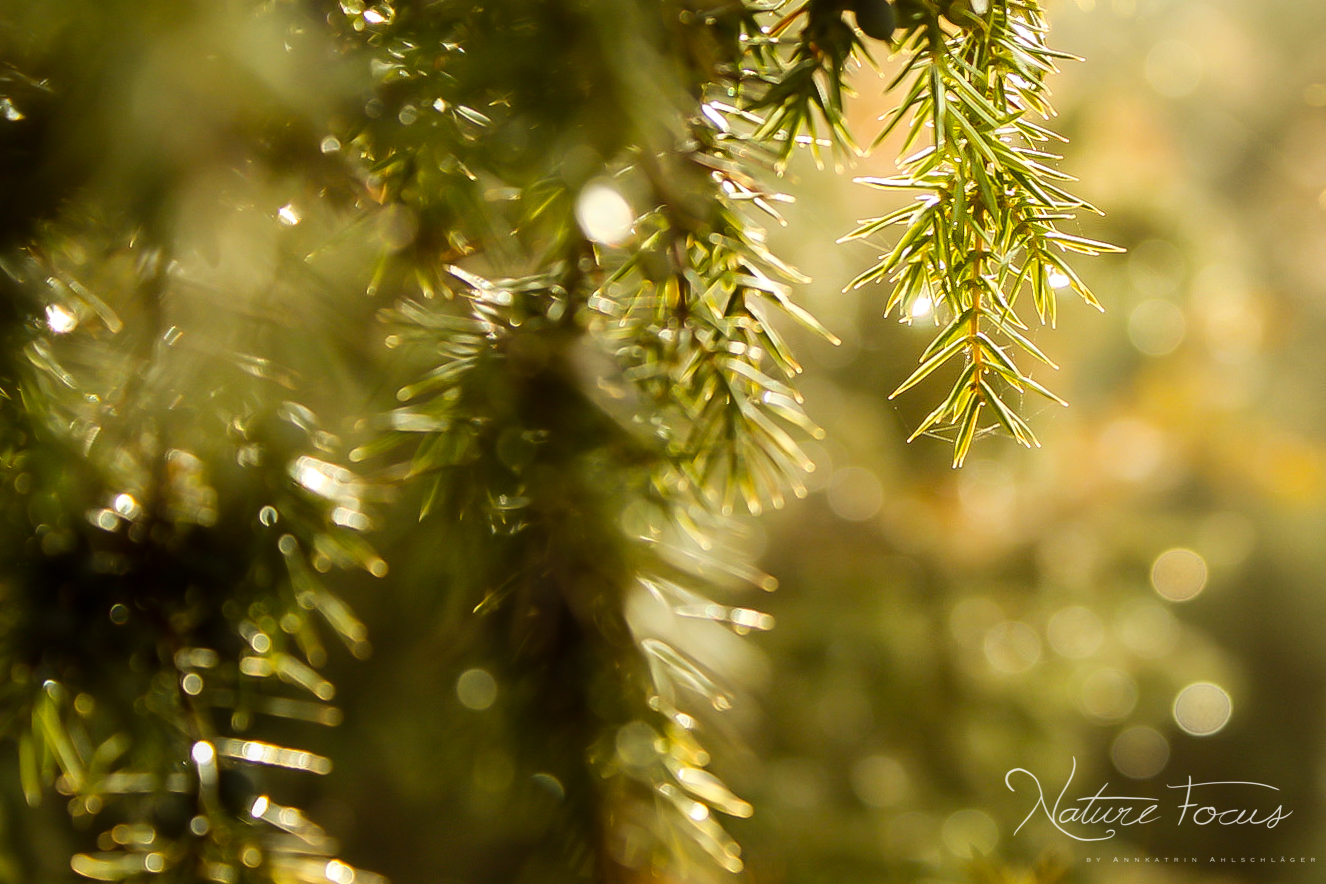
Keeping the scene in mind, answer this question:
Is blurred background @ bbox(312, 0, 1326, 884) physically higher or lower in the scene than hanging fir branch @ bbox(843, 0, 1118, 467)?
lower

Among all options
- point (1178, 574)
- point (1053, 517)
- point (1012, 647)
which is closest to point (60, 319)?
point (1012, 647)

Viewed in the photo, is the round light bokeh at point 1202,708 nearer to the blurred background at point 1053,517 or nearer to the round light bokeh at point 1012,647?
the blurred background at point 1053,517

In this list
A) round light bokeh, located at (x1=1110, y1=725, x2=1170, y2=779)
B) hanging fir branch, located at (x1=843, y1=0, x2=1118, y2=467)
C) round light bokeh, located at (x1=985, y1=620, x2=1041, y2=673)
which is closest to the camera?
hanging fir branch, located at (x1=843, y1=0, x2=1118, y2=467)

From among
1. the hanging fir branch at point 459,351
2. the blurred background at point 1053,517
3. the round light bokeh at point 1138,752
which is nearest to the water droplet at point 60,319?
the hanging fir branch at point 459,351

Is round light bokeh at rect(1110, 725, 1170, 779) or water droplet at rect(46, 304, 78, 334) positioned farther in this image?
round light bokeh at rect(1110, 725, 1170, 779)

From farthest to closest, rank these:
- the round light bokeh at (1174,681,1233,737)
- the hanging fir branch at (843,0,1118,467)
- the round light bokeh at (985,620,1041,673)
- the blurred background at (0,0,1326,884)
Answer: the round light bokeh at (1174,681,1233,737) < the round light bokeh at (985,620,1041,673) < the blurred background at (0,0,1326,884) < the hanging fir branch at (843,0,1118,467)

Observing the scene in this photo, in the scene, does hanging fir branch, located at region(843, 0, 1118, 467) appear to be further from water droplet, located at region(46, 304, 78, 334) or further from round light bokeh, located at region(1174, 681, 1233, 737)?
round light bokeh, located at region(1174, 681, 1233, 737)

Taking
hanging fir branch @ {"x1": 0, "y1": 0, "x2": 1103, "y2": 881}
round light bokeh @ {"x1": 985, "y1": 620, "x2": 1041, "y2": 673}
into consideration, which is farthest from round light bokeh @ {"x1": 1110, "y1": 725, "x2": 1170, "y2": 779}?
hanging fir branch @ {"x1": 0, "y1": 0, "x2": 1103, "y2": 881}
